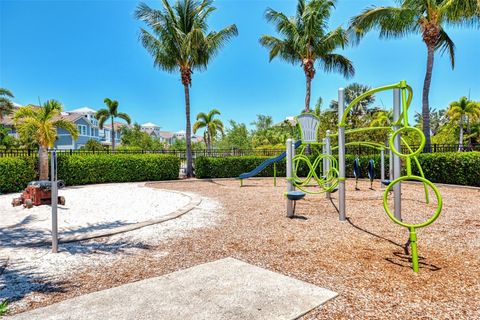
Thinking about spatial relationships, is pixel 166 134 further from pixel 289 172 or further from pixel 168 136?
pixel 289 172

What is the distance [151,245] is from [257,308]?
2593 millimetres

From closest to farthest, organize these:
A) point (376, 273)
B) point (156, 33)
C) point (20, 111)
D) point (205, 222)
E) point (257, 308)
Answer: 1. point (257, 308)
2. point (376, 273)
3. point (205, 222)
4. point (20, 111)
5. point (156, 33)

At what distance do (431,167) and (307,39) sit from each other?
10.8 metres

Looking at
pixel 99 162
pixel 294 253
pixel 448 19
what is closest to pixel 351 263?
pixel 294 253

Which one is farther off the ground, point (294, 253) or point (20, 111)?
point (20, 111)

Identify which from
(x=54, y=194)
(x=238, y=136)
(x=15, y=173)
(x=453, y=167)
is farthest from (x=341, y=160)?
(x=238, y=136)

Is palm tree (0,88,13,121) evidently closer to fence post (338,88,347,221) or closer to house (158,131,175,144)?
fence post (338,88,347,221)

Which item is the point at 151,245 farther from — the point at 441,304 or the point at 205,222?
the point at 441,304

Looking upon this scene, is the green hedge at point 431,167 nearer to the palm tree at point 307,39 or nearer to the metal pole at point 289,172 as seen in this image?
the palm tree at point 307,39

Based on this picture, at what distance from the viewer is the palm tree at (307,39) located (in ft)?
62.1

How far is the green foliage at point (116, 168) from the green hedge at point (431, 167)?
1939 millimetres

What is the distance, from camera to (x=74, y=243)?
491 centimetres

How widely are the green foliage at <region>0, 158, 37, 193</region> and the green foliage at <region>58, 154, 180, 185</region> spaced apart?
1.50m

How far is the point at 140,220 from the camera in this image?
21.4ft
